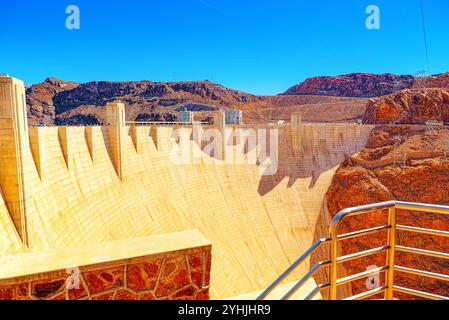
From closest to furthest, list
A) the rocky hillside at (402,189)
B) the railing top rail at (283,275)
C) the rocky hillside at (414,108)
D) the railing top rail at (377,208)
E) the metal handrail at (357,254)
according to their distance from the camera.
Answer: the railing top rail at (283,275) < the metal handrail at (357,254) < the railing top rail at (377,208) < the rocky hillside at (402,189) < the rocky hillside at (414,108)

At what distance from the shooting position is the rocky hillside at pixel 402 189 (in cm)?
1997

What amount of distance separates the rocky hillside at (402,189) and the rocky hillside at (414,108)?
191 inches

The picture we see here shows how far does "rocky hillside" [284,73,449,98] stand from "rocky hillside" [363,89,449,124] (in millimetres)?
46517

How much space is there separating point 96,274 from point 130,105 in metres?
60.9

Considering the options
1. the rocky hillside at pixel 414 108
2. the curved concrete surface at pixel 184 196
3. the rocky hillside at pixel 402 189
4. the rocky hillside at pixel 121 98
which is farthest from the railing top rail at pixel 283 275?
the rocky hillside at pixel 121 98

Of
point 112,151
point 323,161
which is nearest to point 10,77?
point 112,151

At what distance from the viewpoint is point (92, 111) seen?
59.1m

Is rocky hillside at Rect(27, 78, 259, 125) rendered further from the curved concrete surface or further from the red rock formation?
the curved concrete surface

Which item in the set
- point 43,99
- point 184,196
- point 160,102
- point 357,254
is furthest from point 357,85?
point 357,254

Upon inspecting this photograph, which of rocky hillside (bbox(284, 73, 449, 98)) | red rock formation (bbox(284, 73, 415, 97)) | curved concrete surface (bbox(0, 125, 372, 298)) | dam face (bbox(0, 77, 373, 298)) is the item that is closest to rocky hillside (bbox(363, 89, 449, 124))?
dam face (bbox(0, 77, 373, 298))

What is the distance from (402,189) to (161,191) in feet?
55.8

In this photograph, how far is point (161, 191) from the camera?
1433 centimetres

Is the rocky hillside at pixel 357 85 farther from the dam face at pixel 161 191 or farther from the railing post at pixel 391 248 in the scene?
the railing post at pixel 391 248
